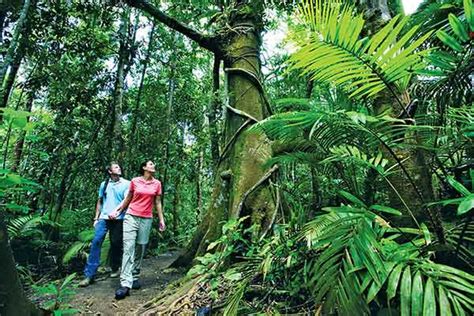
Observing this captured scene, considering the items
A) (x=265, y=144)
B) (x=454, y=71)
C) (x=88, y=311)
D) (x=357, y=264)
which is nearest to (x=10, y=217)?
(x=88, y=311)

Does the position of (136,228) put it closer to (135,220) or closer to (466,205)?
(135,220)

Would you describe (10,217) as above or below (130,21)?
below

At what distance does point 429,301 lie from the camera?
143cm

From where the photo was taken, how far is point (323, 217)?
2.07 m

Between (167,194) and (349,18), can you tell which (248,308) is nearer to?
(349,18)

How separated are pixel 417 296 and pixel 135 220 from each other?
3249 mm

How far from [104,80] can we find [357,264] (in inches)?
274

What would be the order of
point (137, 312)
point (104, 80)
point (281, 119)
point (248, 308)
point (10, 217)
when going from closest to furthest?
point (281, 119) → point (248, 308) → point (137, 312) → point (10, 217) → point (104, 80)

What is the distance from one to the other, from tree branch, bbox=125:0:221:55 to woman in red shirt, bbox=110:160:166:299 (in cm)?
189

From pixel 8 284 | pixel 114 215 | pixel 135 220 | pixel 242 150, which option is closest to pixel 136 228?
pixel 135 220

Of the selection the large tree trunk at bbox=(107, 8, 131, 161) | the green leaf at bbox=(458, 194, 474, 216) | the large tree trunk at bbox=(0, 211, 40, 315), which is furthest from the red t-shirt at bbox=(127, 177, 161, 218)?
the green leaf at bbox=(458, 194, 474, 216)

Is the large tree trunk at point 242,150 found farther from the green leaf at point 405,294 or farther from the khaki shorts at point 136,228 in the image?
the green leaf at point 405,294

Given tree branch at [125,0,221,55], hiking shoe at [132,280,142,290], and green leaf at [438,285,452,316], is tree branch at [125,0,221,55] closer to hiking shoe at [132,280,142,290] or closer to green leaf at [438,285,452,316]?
hiking shoe at [132,280,142,290]

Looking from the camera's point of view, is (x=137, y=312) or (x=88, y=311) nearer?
(x=137, y=312)
